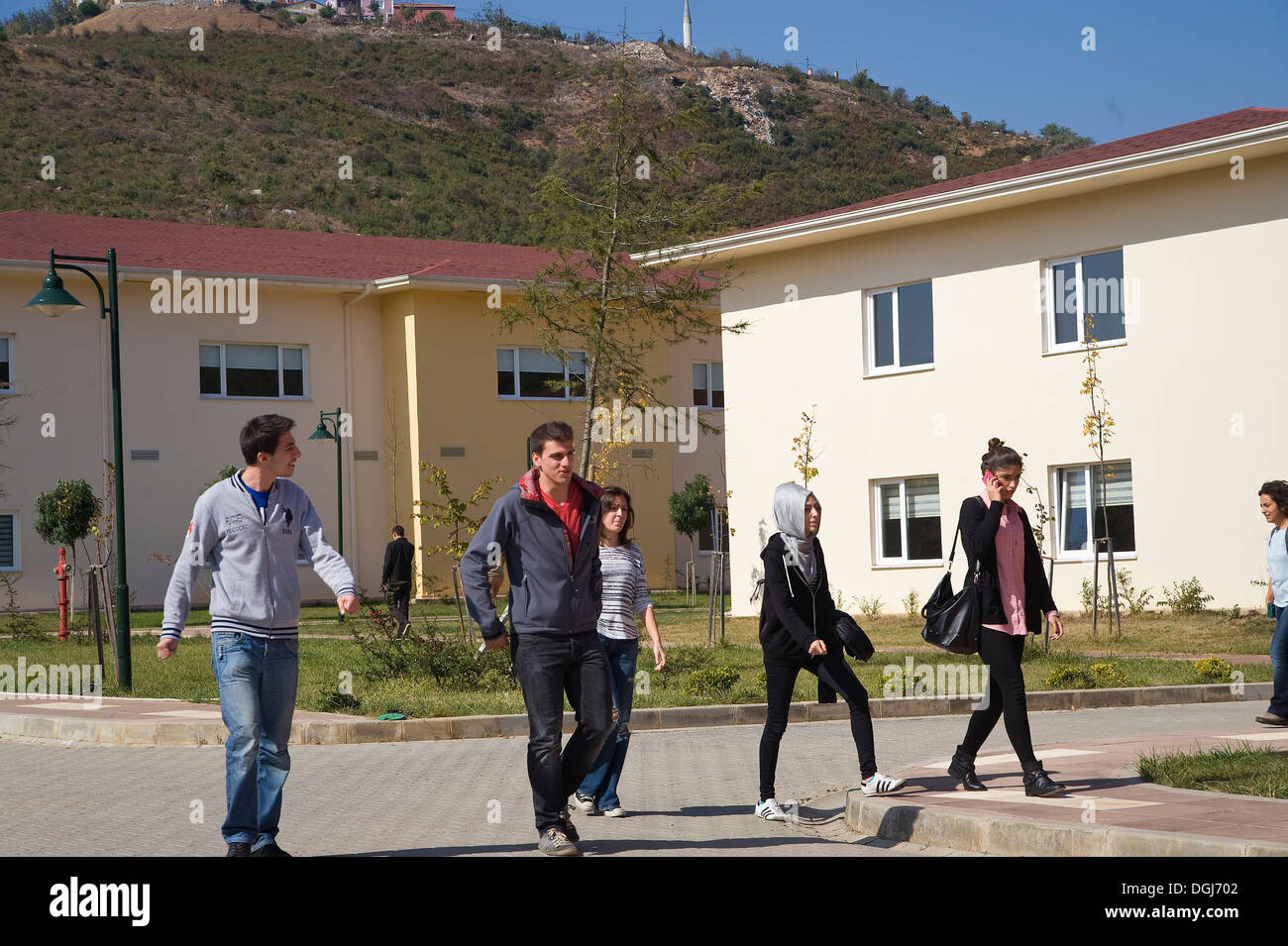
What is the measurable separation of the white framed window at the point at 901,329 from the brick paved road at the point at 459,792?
42.7 feet

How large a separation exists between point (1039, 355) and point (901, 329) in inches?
116

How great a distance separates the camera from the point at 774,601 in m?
8.69

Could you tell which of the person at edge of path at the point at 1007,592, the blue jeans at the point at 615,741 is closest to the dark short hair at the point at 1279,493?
the person at edge of path at the point at 1007,592

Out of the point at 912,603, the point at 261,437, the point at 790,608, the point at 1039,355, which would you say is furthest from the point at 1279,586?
the point at 912,603

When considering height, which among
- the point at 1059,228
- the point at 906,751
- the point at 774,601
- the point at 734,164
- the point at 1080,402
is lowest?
the point at 906,751

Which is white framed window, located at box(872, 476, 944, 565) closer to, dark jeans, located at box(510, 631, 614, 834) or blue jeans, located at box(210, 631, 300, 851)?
dark jeans, located at box(510, 631, 614, 834)

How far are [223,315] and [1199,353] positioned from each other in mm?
22180

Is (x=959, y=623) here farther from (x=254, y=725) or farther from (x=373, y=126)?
(x=373, y=126)

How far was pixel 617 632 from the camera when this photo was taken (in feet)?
30.4

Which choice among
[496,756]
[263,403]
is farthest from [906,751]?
[263,403]

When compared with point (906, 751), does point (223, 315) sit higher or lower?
higher

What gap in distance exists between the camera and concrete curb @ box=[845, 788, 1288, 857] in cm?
662

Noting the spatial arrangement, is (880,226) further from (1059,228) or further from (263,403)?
(263,403)

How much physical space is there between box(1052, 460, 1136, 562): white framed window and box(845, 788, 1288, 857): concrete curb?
53.0 feet
